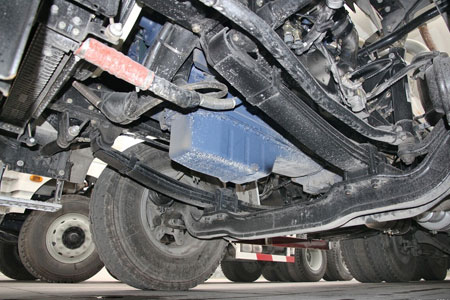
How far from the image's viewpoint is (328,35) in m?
1.47

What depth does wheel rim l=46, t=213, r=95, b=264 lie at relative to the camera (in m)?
3.18

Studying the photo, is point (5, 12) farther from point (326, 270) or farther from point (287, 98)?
point (326, 270)

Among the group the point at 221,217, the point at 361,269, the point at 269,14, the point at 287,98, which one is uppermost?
the point at 269,14

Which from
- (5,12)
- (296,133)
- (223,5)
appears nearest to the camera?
(5,12)

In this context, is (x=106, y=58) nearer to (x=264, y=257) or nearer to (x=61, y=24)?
(x=61, y=24)

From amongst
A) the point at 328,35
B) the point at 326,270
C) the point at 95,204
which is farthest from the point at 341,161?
the point at 326,270

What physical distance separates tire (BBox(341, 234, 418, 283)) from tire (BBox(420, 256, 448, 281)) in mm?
238

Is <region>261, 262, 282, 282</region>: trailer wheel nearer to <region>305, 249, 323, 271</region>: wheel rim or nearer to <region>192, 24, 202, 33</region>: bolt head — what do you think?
<region>305, 249, 323, 271</region>: wheel rim

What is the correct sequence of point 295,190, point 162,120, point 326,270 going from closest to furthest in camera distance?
1. point 162,120
2. point 295,190
3. point 326,270

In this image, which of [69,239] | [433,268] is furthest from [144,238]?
[433,268]

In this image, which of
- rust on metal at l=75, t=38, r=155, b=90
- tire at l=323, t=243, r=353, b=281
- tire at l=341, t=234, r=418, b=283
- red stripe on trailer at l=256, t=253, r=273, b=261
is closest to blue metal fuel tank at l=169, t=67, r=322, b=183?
rust on metal at l=75, t=38, r=155, b=90

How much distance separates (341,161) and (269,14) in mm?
760

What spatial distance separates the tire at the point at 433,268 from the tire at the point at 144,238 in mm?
2889

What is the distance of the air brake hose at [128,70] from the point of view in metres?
0.88
